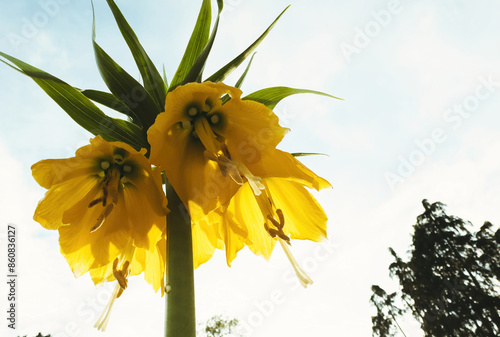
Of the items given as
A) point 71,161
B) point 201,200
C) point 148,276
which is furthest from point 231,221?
point 71,161

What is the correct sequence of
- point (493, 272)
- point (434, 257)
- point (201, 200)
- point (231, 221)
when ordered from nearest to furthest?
point (201, 200) → point (231, 221) → point (493, 272) → point (434, 257)

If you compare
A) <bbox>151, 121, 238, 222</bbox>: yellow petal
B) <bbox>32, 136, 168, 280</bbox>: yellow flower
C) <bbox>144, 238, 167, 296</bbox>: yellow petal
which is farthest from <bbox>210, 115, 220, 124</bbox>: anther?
<bbox>144, 238, 167, 296</bbox>: yellow petal

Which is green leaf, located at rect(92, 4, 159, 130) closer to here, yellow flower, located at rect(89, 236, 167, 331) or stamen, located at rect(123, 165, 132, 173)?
stamen, located at rect(123, 165, 132, 173)

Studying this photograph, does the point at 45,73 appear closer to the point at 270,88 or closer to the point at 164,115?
the point at 164,115

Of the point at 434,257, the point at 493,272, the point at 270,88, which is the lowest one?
the point at 270,88

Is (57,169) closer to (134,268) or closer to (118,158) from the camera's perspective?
(118,158)

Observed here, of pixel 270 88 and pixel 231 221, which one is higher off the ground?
pixel 270 88

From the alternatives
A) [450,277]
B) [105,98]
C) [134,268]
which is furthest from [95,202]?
[450,277]

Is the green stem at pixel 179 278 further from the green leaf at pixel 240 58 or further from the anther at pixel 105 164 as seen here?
the green leaf at pixel 240 58
